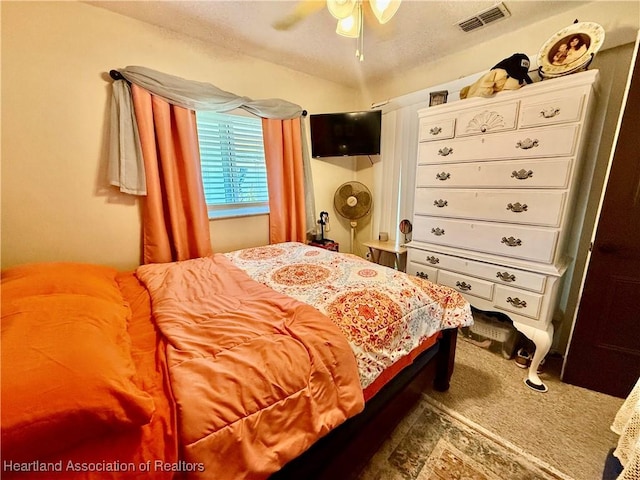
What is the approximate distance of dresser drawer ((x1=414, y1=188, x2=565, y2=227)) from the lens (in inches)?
61.9

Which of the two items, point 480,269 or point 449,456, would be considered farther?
point 480,269

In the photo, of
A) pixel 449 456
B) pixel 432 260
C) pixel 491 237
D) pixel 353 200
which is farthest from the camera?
pixel 353 200

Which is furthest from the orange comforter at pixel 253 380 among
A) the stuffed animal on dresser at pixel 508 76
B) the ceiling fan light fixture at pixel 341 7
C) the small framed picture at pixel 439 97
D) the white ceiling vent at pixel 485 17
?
the white ceiling vent at pixel 485 17

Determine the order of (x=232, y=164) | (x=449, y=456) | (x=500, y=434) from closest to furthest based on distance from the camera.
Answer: (x=449, y=456) < (x=500, y=434) < (x=232, y=164)

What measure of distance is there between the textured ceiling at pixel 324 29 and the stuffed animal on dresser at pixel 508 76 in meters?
0.41

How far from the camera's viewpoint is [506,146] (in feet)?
5.58

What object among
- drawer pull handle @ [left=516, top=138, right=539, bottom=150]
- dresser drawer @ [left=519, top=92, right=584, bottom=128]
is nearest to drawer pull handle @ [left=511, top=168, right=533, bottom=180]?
drawer pull handle @ [left=516, top=138, right=539, bottom=150]

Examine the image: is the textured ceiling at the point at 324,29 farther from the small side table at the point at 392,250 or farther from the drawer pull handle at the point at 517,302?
the drawer pull handle at the point at 517,302

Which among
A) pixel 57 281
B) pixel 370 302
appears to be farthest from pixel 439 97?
pixel 57 281

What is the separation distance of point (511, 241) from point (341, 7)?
174 cm

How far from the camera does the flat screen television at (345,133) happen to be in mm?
2846

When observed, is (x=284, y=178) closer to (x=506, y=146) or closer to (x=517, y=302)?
(x=506, y=146)

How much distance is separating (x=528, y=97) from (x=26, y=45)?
3081mm

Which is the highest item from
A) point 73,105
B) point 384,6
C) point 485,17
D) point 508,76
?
→ point 485,17
